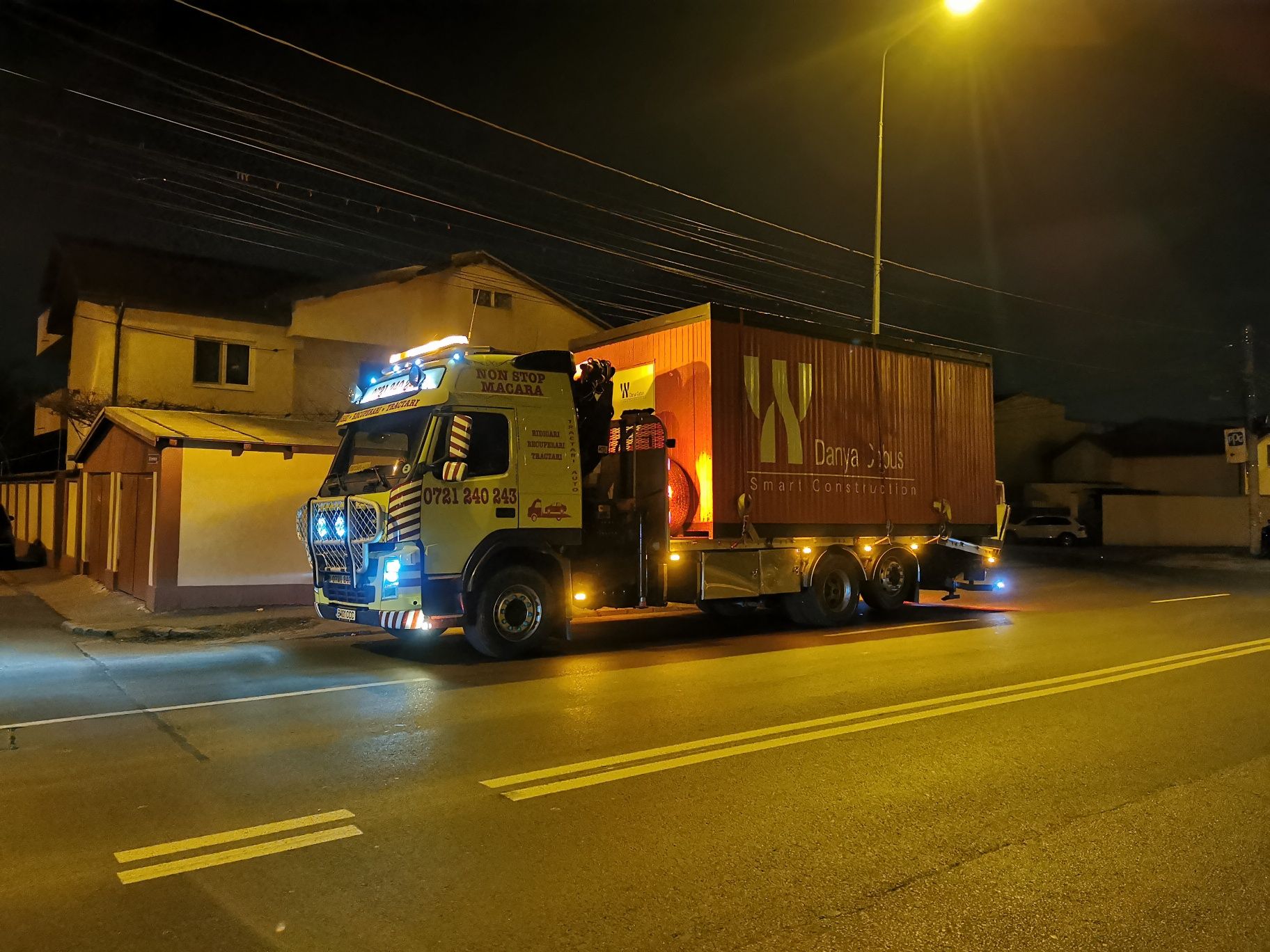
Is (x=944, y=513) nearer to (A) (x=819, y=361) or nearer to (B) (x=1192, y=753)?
(A) (x=819, y=361)

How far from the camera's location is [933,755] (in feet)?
20.6

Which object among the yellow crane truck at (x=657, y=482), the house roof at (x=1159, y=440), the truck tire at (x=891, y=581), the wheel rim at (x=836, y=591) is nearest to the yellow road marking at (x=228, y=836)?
the yellow crane truck at (x=657, y=482)

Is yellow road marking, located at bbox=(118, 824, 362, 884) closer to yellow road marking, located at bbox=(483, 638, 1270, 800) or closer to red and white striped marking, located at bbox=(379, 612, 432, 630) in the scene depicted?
yellow road marking, located at bbox=(483, 638, 1270, 800)

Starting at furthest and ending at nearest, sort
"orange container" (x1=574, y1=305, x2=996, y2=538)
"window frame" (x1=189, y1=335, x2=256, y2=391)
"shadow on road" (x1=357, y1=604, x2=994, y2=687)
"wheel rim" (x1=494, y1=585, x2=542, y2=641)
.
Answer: "window frame" (x1=189, y1=335, x2=256, y2=391) < "orange container" (x1=574, y1=305, x2=996, y2=538) < "wheel rim" (x1=494, y1=585, x2=542, y2=641) < "shadow on road" (x1=357, y1=604, x2=994, y2=687)

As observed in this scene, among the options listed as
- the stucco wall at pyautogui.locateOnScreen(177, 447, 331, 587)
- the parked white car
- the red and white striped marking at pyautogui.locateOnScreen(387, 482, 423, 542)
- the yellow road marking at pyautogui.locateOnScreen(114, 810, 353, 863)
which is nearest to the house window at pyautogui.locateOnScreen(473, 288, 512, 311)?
the stucco wall at pyautogui.locateOnScreen(177, 447, 331, 587)

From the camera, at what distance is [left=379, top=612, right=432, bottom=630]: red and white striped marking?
966 cm

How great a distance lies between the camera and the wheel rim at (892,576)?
46.8 ft

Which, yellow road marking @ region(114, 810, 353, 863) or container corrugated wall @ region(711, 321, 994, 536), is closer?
yellow road marking @ region(114, 810, 353, 863)

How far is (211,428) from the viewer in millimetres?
16047

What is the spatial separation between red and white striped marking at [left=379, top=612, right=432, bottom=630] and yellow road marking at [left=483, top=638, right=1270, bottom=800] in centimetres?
398

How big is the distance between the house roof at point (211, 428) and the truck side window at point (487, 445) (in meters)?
6.68

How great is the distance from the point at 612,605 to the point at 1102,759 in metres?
6.25

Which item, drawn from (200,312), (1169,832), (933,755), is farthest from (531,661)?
(200,312)

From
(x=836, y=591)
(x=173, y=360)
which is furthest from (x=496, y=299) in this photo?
(x=836, y=591)
